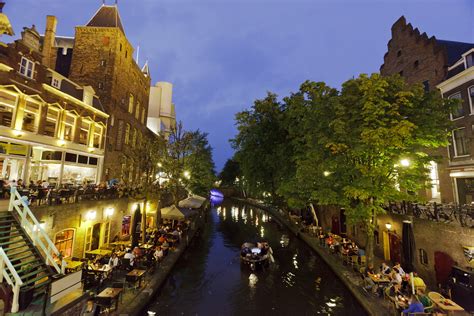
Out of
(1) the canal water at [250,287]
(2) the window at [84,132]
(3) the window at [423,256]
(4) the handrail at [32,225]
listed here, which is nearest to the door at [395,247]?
(3) the window at [423,256]

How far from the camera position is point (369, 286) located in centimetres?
1252

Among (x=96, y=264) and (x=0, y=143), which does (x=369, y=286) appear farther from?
(x=0, y=143)

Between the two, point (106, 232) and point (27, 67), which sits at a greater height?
point (27, 67)

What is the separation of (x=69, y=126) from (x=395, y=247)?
2690cm

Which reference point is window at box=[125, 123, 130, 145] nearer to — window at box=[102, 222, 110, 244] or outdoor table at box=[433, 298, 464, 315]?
window at box=[102, 222, 110, 244]

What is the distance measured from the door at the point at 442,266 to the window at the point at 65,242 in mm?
21353

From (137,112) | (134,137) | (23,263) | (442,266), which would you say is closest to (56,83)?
(134,137)

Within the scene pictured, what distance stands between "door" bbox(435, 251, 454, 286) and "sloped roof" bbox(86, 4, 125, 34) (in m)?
32.8

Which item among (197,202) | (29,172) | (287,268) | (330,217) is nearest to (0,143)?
(29,172)

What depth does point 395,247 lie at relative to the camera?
1784 cm

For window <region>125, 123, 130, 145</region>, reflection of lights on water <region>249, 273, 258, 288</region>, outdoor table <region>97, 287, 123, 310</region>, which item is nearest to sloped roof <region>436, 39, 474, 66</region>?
reflection of lights on water <region>249, 273, 258, 288</region>

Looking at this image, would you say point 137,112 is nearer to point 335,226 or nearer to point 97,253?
point 97,253

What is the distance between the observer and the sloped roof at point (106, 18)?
2525 cm

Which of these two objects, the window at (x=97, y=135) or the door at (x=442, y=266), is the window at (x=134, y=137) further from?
the door at (x=442, y=266)
